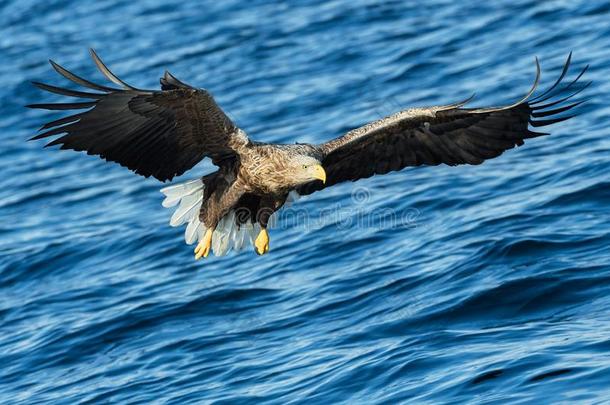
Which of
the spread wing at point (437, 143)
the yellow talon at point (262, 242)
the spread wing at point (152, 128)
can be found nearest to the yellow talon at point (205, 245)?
the yellow talon at point (262, 242)

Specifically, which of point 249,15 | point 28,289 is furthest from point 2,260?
point 249,15

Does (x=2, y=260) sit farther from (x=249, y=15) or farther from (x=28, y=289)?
(x=249, y=15)

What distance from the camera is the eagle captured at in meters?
8.02

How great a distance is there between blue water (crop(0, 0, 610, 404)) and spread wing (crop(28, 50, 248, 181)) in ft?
5.43

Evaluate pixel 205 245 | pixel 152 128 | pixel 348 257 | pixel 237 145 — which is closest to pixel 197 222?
pixel 205 245

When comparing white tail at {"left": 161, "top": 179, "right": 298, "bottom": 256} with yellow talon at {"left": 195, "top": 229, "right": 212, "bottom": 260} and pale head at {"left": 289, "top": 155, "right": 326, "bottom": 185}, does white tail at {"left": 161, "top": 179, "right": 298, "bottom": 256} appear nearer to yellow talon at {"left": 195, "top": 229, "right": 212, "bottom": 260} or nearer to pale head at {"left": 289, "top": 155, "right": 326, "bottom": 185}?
yellow talon at {"left": 195, "top": 229, "right": 212, "bottom": 260}

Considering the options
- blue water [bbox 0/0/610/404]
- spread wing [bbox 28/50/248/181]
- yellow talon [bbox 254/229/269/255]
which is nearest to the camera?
spread wing [bbox 28/50/248/181]

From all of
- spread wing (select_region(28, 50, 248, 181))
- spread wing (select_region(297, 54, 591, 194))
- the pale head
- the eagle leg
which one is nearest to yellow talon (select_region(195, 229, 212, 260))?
the eagle leg

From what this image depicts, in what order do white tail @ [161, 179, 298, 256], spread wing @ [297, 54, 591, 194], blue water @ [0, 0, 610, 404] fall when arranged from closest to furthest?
blue water @ [0, 0, 610, 404] → spread wing @ [297, 54, 591, 194] → white tail @ [161, 179, 298, 256]

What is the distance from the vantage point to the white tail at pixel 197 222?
30.2 ft

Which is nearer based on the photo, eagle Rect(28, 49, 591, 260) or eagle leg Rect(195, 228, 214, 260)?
eagle Rect(28, 49, 591, 260)

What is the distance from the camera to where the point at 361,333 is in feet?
30.0

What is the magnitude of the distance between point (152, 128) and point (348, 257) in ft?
9.77

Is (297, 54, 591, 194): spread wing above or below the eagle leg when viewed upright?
above
